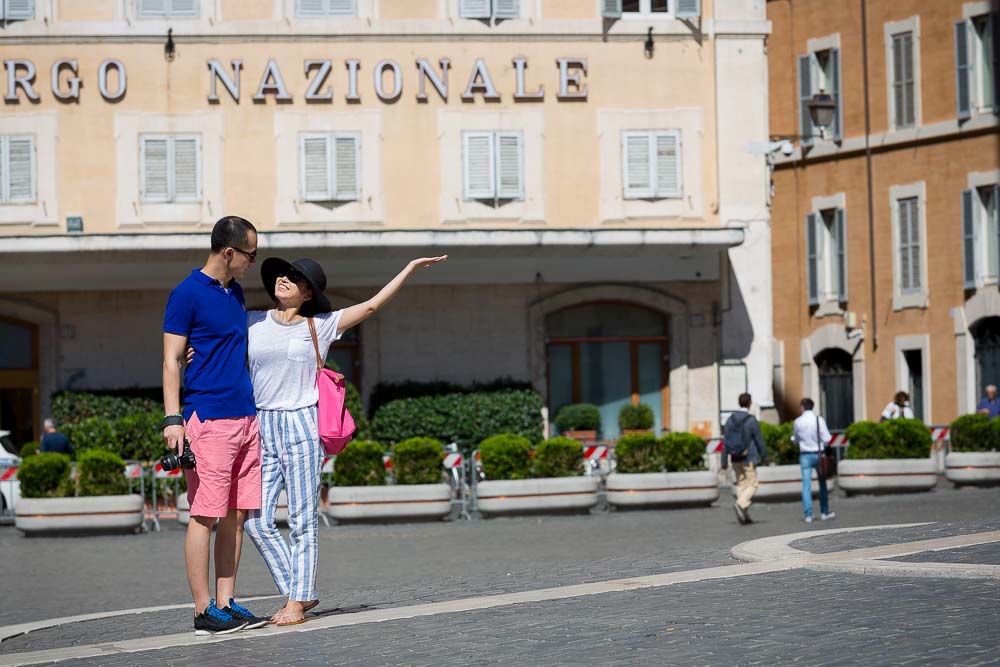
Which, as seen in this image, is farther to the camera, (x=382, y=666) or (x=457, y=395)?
(x=457, y=395)

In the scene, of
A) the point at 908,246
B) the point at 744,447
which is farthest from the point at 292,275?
the point at 908,246

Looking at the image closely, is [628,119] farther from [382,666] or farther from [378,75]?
[382,666]

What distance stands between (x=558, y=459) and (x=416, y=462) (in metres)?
1.89

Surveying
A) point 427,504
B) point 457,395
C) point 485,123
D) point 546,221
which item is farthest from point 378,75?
point 427,504

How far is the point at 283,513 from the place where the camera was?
2025 centimetres

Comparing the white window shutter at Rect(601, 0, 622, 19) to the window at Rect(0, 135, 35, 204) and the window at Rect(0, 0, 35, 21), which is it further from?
the window at Rect(0, 135, 35, 204)

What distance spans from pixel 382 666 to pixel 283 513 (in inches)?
523

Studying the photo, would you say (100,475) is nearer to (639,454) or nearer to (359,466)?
(359,466)

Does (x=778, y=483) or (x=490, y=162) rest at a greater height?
(x=490, y=162)

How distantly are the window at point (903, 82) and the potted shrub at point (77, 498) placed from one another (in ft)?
76.1

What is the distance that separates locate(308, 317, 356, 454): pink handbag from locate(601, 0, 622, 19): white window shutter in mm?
20720

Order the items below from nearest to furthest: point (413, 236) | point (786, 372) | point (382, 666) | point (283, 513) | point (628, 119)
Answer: point (382, 666)
point (283, 513)
point (413, 236)
point (628, 119)
point (786, 372)

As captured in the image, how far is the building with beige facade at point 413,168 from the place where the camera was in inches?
1091

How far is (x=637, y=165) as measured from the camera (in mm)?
28594
